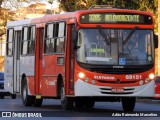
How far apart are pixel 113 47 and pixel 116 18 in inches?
40.2

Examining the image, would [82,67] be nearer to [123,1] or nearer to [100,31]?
[100,31]

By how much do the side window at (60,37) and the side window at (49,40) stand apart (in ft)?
1.64

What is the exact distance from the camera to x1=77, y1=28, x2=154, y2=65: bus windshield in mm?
26203

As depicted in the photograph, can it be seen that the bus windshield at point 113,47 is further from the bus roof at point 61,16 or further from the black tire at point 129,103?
the black tire at point 129,103

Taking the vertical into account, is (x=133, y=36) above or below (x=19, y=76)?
above

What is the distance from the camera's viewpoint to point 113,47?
26.3 m

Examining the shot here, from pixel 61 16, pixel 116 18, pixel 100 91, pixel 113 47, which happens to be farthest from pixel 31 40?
pixel 100 91

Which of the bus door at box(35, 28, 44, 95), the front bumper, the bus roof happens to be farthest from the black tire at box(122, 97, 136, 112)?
the bus door at box(35, 28, 44, 95)

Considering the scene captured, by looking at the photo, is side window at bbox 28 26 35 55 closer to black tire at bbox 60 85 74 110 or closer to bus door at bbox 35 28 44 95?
bus door at bbox 35 28 44 95

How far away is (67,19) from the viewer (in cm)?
2755

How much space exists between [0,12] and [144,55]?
52199 mm

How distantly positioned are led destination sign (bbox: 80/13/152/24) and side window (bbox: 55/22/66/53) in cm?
148

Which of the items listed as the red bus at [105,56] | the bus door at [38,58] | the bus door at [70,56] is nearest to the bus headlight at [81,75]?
the red bus at [105,56]

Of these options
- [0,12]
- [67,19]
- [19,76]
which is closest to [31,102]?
[19,76]
